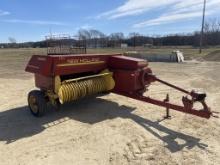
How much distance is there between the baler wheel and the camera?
6.24m

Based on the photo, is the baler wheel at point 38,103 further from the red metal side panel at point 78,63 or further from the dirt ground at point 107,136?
the red metal side panel at point 78,63

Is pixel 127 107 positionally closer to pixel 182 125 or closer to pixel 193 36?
pixel 182 125

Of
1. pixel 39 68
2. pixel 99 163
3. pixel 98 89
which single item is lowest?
pixel 99 163

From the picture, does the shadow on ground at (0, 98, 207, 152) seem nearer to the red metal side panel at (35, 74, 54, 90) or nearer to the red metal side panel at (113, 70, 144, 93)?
the red metal side panel at (113, 70, 144, 93)

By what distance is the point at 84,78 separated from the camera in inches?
261

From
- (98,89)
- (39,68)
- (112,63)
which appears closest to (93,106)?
(98,89)

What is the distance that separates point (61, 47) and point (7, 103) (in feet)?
7.67

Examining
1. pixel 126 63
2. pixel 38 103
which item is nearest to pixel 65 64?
pixel 38 103

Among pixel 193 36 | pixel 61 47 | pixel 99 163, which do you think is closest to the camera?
pixel 99 163

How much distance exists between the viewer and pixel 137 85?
265 inches

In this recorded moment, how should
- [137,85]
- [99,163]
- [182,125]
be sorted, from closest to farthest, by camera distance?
[99,163] < [182,125] < [137,85]

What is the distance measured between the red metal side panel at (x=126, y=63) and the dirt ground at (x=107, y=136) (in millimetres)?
1035

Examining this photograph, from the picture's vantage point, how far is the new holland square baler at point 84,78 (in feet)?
19.8

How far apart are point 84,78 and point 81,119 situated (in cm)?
105
